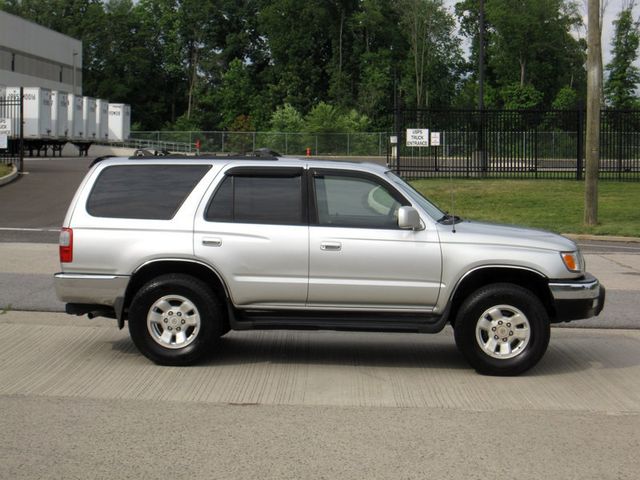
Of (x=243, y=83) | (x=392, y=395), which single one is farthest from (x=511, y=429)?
(x=243, y=83)

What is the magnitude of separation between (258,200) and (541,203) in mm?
18720

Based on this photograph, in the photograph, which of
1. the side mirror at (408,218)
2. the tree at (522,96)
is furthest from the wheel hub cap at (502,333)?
the tree at (522,96)

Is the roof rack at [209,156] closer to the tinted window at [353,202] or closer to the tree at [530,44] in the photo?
the tinted window at [353,202]

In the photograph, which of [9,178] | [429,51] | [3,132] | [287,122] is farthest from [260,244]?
[429,51]

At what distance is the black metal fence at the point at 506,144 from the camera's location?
30.6 m

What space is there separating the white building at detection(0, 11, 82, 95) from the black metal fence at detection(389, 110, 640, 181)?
42167 mm

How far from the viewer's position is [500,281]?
7.68 meters

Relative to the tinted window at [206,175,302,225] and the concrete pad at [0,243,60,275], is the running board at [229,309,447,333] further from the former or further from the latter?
the concrete pad at [0,243,60,275]

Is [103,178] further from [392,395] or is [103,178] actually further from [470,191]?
[470,191]

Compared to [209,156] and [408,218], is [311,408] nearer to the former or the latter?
[408,218]

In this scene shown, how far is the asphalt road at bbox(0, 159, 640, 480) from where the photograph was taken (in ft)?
17.5

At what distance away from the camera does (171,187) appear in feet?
26.0

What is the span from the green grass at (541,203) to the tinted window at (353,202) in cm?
1299

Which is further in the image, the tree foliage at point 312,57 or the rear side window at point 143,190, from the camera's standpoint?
the tree foliage at point 312,57
